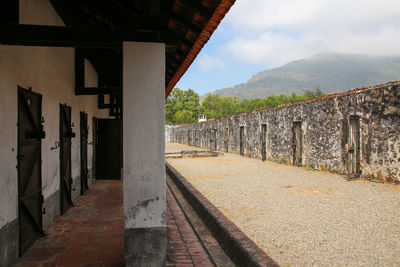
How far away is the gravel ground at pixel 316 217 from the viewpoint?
12.4 ft

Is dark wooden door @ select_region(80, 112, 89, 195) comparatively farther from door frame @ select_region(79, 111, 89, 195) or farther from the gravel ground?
the gravel ground

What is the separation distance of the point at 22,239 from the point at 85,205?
2.72m

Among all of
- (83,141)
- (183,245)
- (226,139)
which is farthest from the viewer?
(226,139)

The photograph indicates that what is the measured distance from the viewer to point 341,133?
414 inches

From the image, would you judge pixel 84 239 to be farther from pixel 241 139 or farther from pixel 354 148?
pixel 241 139

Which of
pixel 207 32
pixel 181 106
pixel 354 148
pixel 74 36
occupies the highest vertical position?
pixel 181 106

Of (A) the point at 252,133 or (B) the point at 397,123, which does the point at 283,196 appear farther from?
(A) the point at 252,133

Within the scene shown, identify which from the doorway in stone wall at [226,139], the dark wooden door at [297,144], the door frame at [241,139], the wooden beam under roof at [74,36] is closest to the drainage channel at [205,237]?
the wooden beam under roof at [74,36]

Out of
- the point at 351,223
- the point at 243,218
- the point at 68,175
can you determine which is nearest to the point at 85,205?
the point at 68,175

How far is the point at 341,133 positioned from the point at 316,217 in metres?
6.05

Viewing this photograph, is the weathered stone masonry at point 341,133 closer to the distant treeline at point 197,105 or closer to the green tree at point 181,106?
the distant treeline at point 197,105

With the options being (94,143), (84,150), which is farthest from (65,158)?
(94,143)

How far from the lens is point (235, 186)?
28.6 feet

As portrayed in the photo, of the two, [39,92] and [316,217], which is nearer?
[39,92]
